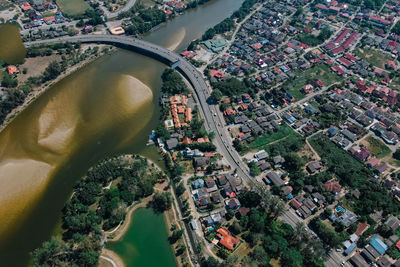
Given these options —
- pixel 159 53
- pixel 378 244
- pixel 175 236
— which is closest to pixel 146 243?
pixel 175 236

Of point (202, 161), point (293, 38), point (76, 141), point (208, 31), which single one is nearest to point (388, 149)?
point (202, 161)

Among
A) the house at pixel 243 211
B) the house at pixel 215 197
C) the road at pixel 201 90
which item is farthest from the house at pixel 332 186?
the house at pixel 215 197

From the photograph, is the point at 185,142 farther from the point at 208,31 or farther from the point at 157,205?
the point at 208,31

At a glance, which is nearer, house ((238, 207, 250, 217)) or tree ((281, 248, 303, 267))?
tree ((281, 248, 303, 267))

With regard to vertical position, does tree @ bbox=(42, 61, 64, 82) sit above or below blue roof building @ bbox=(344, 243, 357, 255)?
above

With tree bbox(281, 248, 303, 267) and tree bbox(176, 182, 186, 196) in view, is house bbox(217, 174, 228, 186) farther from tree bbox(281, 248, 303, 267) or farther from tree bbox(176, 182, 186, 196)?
tree bbox(281, 248, 303, 267)

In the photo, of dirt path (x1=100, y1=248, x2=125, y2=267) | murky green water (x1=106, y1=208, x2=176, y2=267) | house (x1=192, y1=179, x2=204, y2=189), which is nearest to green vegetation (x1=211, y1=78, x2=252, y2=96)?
house (x1=192, y1=179, x2=204, y2=189)
